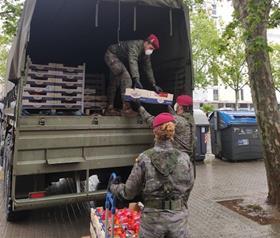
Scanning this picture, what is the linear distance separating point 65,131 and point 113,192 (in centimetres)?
167

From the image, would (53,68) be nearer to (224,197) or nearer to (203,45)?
(224,197)

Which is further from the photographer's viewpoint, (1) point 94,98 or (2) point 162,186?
(1) point 94,98

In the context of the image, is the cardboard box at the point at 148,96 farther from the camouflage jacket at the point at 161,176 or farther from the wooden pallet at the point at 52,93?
the camouflage jacket at the point at 161,176

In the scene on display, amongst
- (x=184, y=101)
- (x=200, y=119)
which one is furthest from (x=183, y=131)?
(x=200, y=119)

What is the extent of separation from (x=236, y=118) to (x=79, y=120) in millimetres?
7495

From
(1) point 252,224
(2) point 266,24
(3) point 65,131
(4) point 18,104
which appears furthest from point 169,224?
(2) point 266,24

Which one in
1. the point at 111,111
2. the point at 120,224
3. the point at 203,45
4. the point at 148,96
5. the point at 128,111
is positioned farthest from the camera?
the point at 203,45

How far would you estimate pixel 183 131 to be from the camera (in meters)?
4.68

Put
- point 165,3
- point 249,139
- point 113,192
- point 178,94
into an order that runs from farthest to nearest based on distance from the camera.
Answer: point 249,139 < point 178,94 < point 165,3 < point 113,192

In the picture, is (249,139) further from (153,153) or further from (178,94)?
(153,153)

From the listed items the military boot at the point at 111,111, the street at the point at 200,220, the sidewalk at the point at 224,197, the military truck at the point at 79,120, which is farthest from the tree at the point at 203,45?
the military boot at the point at 111,111

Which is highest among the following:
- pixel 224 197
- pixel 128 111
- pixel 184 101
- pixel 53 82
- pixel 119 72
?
pixel 119 72

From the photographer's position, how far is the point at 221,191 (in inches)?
275

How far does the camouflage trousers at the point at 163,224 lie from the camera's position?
8.80 feet
